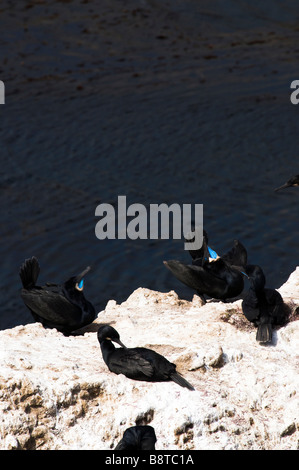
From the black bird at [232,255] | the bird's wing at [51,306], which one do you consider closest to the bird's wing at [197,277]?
the black bird at [232,255]

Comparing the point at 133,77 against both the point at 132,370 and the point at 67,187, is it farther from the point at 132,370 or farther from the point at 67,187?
the point at 132,370

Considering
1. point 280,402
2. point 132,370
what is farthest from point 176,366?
point 280,402

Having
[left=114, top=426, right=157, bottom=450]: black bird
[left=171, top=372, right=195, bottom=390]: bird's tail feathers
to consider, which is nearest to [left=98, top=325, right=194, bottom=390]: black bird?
[left=171, top=372, right=195, bottom=390]: bird's tail feathers

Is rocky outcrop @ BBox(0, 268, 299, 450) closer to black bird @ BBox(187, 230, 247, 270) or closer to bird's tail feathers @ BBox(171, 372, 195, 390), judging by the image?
bird's tail feathers @ BBox(171, 372, 195, 390)

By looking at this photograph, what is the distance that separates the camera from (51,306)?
28.5ft

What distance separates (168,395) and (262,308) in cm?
156

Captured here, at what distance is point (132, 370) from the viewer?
6625 mm

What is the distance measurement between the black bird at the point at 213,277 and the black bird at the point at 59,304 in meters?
1.28

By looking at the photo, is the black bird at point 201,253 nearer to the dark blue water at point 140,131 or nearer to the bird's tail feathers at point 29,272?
the dark blue water at point 140,131

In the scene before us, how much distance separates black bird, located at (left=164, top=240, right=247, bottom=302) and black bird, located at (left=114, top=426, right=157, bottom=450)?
3.52 m

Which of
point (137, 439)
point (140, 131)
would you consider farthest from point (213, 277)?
point (140, 131)
